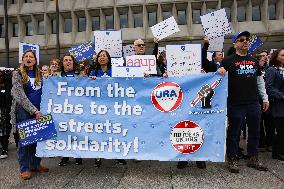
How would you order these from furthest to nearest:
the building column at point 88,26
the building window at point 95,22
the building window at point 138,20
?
the building window at point 95,22
the building column at point 88,26
the building window at point 138,20

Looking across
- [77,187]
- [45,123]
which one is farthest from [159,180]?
[45,123]

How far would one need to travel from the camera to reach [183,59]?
5.36 meters

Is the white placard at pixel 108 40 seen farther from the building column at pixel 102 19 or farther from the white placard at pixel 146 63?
the building column at pixel 102 19

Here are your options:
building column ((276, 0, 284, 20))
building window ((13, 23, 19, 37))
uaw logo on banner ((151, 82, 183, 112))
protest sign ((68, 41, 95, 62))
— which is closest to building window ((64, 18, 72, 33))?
building window ((13, 23, 19, 37))

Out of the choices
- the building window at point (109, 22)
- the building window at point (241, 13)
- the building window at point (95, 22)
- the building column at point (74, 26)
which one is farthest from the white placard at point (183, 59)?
the building window at point (95, 22)

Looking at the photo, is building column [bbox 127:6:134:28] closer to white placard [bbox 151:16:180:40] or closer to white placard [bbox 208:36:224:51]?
white placard [bbox 208:36:224:51]

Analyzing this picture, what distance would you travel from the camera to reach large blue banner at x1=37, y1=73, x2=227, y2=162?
488 centimetres

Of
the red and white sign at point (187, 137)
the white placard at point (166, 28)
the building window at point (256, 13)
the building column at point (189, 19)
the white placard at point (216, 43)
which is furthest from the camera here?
the building window at point (256, 13)

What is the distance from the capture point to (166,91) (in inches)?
197

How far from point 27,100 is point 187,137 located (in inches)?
99.0

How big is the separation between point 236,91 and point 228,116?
448 mm

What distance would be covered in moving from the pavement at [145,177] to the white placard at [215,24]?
8.22ft

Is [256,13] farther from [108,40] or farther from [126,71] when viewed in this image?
[126,71]

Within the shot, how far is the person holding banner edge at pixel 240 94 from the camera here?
500 centimetres
